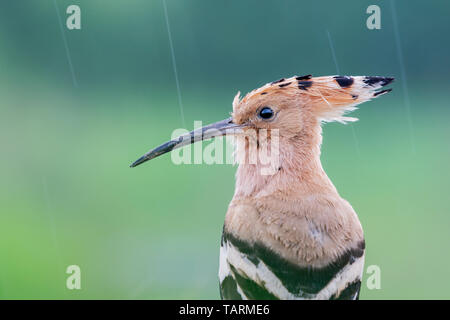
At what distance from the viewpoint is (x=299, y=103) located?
5.11ft

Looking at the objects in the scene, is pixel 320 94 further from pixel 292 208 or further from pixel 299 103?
pixel 292 208

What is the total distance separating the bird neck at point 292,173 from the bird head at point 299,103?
19mm

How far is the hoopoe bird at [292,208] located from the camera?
4.59 feet

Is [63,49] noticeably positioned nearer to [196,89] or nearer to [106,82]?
[106,82]

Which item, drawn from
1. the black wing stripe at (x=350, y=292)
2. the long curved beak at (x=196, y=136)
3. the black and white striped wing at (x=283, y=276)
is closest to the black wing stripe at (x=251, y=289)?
the black and white striped wing at (x=283, y=276)

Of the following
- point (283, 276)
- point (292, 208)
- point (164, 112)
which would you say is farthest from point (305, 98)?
point (164, 112)

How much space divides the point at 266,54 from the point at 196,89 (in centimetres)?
64

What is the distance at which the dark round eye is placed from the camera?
1559 millimetres

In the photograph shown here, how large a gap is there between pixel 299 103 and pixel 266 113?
9 cm

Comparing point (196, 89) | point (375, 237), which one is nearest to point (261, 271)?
point (375, 237)

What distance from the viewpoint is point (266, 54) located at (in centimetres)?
416

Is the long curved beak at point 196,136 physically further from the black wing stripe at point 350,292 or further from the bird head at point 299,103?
the black wing stripe at point 350,292

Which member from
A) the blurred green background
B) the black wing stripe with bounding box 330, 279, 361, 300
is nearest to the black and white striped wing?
the black wing stripe with bounding box 330, 279, 361, 300
